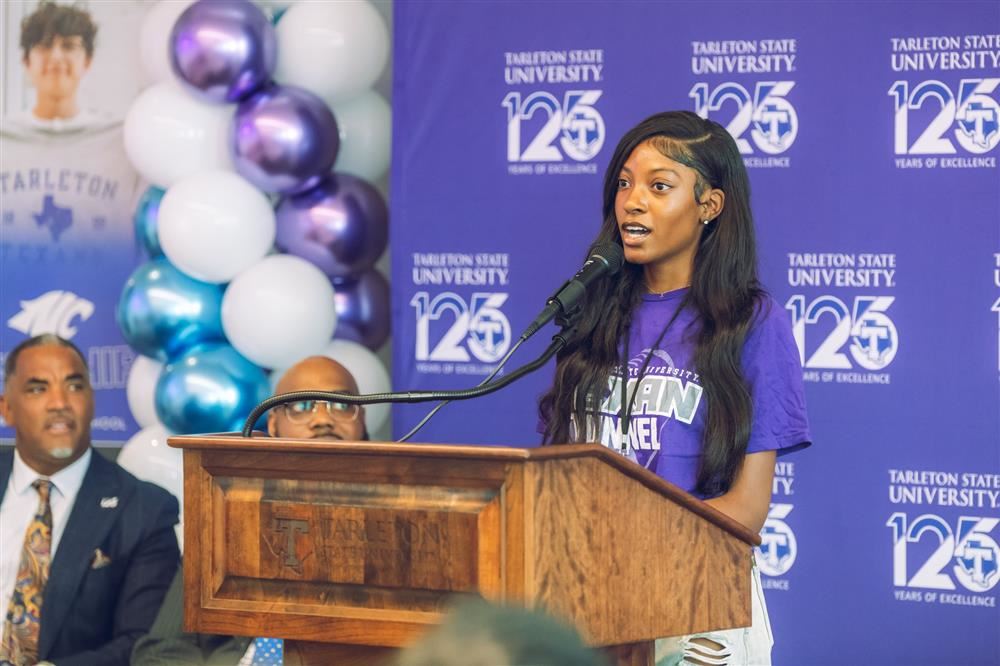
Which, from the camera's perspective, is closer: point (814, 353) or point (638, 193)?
point (638, 193)

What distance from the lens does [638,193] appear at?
2605 mm

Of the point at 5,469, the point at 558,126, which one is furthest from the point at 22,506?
the point at 558,126

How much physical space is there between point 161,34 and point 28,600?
1997 mm

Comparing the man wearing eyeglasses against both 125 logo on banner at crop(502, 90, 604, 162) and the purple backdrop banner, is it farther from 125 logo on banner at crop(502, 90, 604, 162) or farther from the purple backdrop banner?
125 logo on banner at crop(502, 90, 604, 162)

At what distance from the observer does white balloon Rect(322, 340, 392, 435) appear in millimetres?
4645

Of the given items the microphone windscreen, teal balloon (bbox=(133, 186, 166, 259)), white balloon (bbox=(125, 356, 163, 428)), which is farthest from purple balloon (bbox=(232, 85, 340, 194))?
the microphone windscreen

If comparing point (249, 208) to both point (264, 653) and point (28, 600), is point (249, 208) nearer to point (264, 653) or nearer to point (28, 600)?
point (28, 600)

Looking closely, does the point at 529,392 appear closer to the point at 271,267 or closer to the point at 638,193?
the point at 271,267

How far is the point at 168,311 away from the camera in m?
4.59

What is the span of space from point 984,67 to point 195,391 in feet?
8.68

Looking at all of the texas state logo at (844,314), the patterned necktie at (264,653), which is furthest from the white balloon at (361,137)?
the patterned necktie at (264,653)

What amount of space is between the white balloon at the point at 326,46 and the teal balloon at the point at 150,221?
626 mm

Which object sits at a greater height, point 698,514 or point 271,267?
point 271,267

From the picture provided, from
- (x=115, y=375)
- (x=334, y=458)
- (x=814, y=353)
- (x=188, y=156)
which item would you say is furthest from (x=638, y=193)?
(x=115, y=375)
